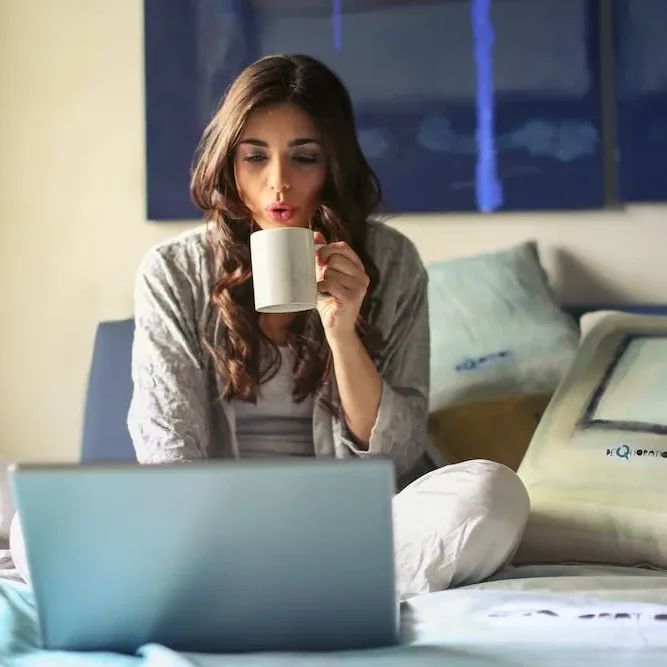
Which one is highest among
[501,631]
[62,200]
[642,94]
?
[642,94]

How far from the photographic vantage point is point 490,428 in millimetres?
1798

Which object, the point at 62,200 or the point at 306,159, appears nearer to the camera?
the point at 306,159

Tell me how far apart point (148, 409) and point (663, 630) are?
890mm

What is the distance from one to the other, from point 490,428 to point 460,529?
612 millimetres

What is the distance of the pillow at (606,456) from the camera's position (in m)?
1.37

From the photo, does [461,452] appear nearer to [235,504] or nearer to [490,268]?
[490,268]

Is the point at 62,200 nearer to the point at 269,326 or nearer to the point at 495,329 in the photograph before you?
the point at 269,326

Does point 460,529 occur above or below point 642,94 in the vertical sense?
below

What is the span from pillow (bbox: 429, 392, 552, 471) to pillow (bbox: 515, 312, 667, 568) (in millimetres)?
126

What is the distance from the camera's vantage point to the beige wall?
2383 millimetres

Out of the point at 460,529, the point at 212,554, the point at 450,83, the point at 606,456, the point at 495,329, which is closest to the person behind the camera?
the point at 212,554

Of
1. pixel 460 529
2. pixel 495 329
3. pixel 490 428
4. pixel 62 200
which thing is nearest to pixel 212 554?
pixel 460 529

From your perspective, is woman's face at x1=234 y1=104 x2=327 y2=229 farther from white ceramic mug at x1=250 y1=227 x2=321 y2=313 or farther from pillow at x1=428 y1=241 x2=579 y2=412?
pillow at x1=428 y1=241 x2=579 y2=412

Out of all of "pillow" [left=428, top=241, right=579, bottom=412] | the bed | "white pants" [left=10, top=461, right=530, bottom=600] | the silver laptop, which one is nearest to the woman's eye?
"pillow" [left=428, top=241, right=579, bottom=412]
